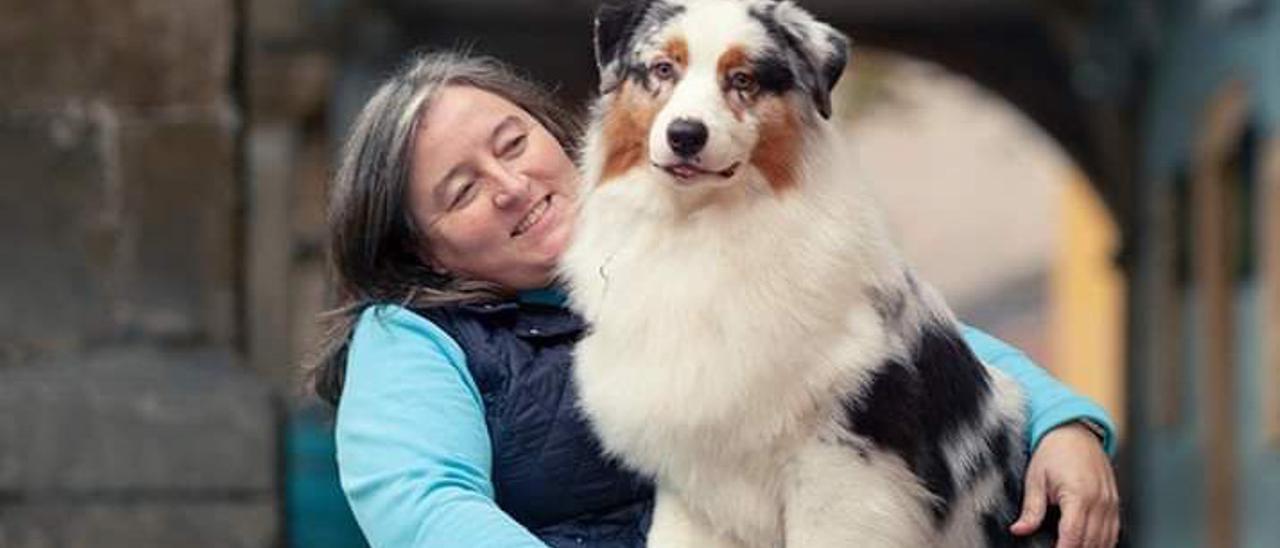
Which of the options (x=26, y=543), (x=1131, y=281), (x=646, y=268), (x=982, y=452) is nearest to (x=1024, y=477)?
(x=982, y=452)

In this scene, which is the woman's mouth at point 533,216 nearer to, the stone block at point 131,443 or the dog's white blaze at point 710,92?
the dog's white blaze at point 710,92

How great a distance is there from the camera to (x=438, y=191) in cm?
418

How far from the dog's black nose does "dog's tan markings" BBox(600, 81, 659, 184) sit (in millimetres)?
88

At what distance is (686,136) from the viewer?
12.2 ft

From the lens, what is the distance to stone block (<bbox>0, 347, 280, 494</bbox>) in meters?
6.79

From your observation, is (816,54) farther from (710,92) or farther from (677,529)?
(677,529)

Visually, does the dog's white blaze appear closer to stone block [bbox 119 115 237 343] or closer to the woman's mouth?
the woman's mouth

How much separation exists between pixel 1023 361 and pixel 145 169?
298 cm

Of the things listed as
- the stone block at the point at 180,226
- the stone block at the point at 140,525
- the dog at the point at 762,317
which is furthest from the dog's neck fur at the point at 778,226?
the stone block at the point at 180,226

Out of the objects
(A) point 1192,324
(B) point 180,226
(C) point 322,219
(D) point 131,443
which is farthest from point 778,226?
(A) point 1192,324

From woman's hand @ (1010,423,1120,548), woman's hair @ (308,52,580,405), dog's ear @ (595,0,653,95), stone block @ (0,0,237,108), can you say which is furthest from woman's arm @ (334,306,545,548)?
stone block @ (0,0,237,108)

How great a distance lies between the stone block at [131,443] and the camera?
22.3ft

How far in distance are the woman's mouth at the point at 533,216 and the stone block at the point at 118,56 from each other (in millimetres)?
2901

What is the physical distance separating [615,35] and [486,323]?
17.2 inches
